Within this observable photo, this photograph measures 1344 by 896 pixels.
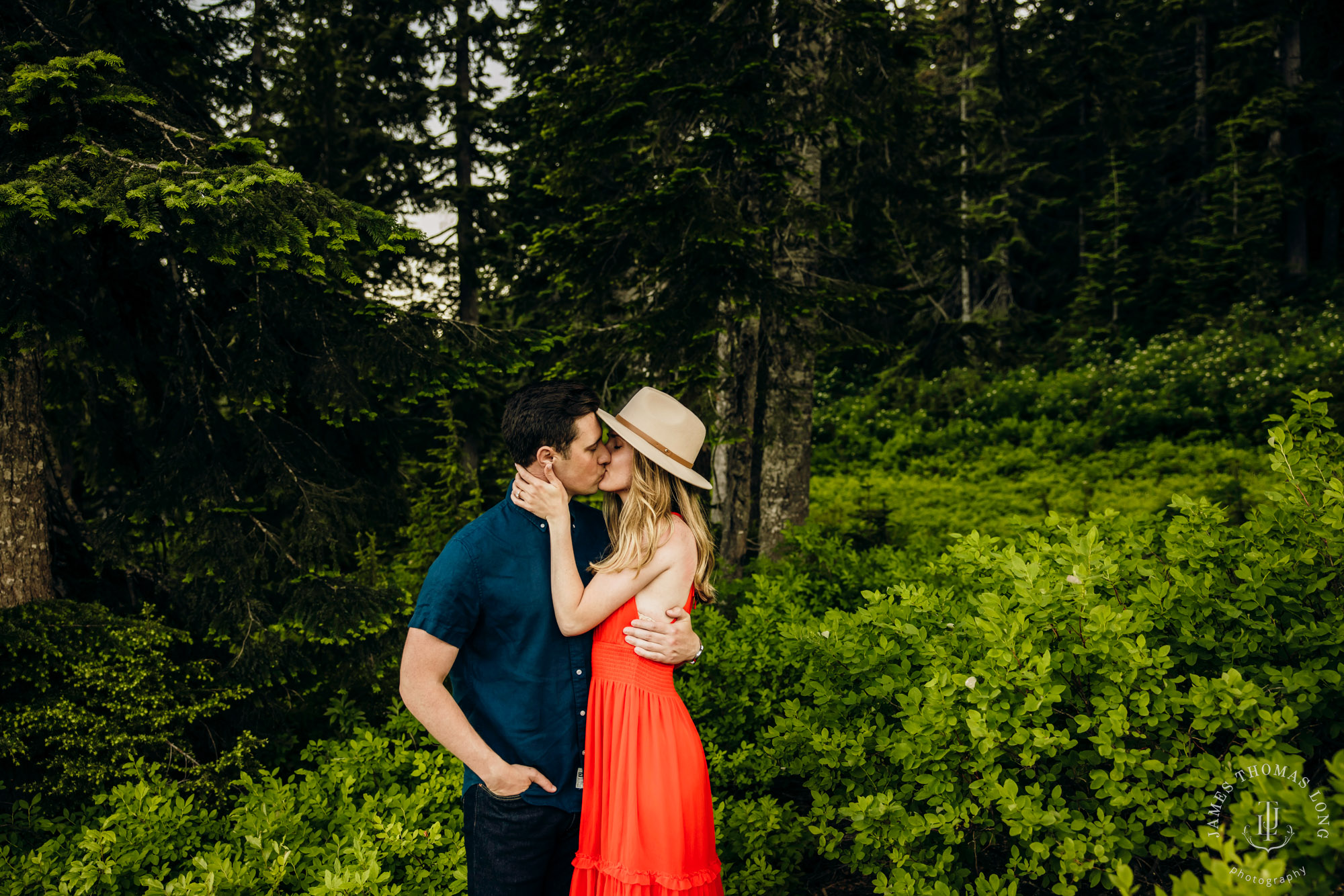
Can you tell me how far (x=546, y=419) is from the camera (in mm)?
2418

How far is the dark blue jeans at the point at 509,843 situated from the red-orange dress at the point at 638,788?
0.11 meters

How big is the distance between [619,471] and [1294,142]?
25298 millimetres

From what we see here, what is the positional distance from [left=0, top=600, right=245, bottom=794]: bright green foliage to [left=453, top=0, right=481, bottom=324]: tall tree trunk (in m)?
10.0

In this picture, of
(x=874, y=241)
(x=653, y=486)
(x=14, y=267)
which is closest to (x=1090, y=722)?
(x=653, y=486)

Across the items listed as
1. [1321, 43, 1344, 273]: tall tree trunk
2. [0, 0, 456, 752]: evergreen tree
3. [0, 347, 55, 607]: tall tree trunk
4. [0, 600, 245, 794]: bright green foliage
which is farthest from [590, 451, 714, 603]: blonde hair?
[1321, 43, 1344, 273]: tall tree trunk

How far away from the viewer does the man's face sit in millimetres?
2445

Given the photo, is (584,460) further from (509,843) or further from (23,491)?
(23,491)

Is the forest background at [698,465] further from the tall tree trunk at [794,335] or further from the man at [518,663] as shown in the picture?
the man at [518,663]

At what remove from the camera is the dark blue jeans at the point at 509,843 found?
227cm

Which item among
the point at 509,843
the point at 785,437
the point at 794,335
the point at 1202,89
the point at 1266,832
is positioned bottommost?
the point at 509,843

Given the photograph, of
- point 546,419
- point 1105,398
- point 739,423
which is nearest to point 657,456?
point 546,419

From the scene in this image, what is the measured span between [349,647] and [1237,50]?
2638 cm

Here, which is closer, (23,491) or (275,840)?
(275,840)

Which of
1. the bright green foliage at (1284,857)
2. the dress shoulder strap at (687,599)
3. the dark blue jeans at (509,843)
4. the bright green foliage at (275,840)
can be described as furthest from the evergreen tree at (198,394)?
the bright green foliage at (1284,857)
